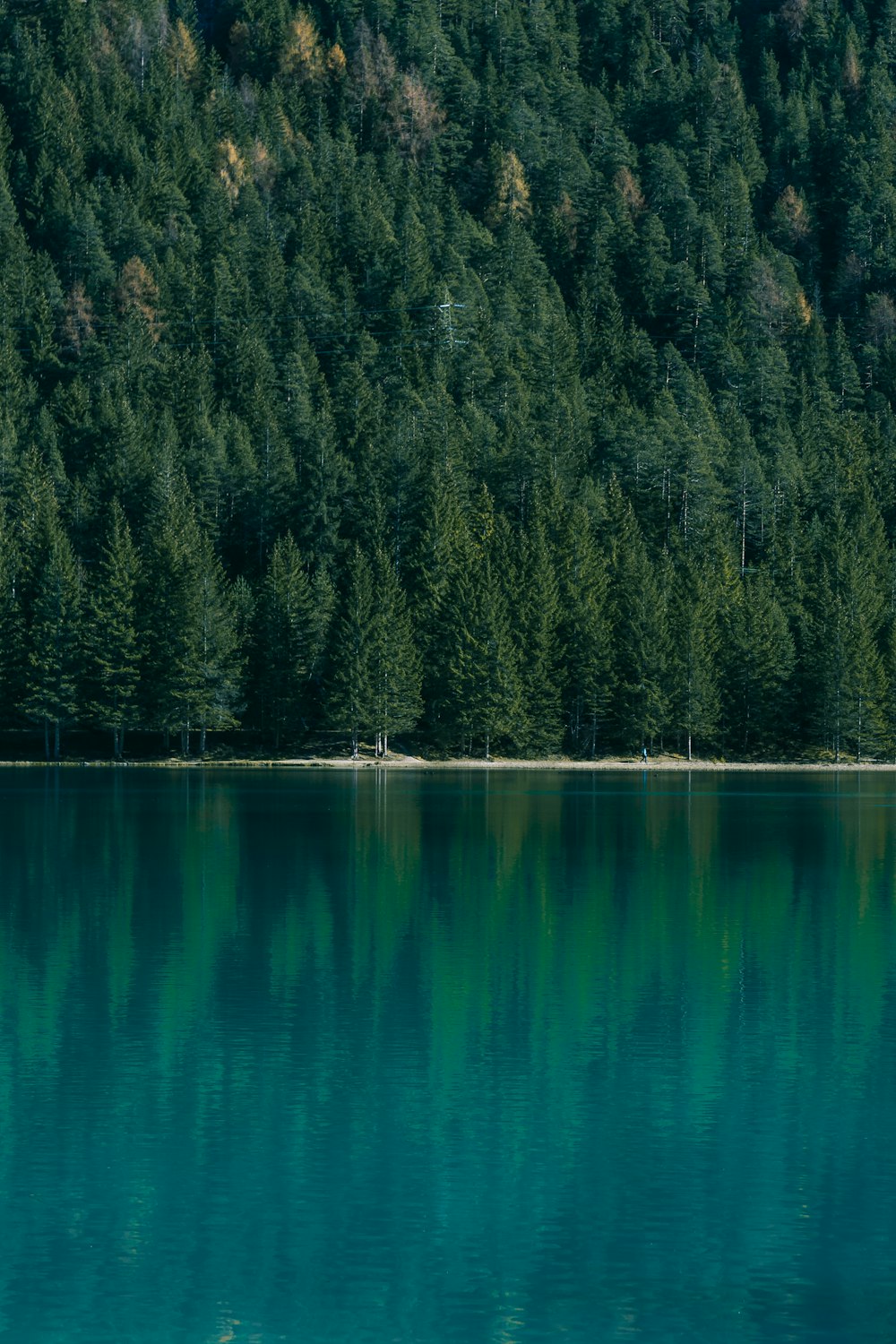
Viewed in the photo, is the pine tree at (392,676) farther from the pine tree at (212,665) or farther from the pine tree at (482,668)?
the pine tree at (212,665)

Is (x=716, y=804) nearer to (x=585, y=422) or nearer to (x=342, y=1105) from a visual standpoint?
(x=342, y=1105)

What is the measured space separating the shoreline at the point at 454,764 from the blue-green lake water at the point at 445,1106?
77.5 meters

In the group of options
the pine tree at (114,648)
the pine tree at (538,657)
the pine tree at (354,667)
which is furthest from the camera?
the pine tree at (538,657)

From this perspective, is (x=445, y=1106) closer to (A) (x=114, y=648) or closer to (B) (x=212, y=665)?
(B) (x=212, y=665)

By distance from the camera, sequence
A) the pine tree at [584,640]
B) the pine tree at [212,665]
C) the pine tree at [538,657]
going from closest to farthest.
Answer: the pine tree at [212,665] → the pine tree at [538,657] → the pine tree at [584,640]

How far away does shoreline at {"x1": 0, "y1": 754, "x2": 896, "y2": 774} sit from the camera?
13988 centimetres

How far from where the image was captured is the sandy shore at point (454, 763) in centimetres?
14038

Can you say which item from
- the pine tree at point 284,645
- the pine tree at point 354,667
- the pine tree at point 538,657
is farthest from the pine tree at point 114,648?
the pine tree at point 538,657

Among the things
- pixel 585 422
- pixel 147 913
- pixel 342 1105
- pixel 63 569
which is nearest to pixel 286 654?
pixel 63 569

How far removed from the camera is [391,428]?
585 ft

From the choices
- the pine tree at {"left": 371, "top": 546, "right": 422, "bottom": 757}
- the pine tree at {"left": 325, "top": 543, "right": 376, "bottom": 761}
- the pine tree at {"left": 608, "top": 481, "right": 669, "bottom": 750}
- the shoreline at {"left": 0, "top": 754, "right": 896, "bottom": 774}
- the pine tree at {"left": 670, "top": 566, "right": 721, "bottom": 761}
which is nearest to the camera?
the pine tree at {"left": 325, "top": 543, "right": 376, "bottom": 761}

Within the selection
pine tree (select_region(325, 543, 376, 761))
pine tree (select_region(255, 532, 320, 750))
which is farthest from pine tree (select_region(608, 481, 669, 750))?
pine tree (select_region(255, 532, 320, 750))

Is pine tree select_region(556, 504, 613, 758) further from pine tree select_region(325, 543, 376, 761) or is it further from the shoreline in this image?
pine tree select_region(325, 543, 376, 761)

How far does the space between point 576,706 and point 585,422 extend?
5078 cm
